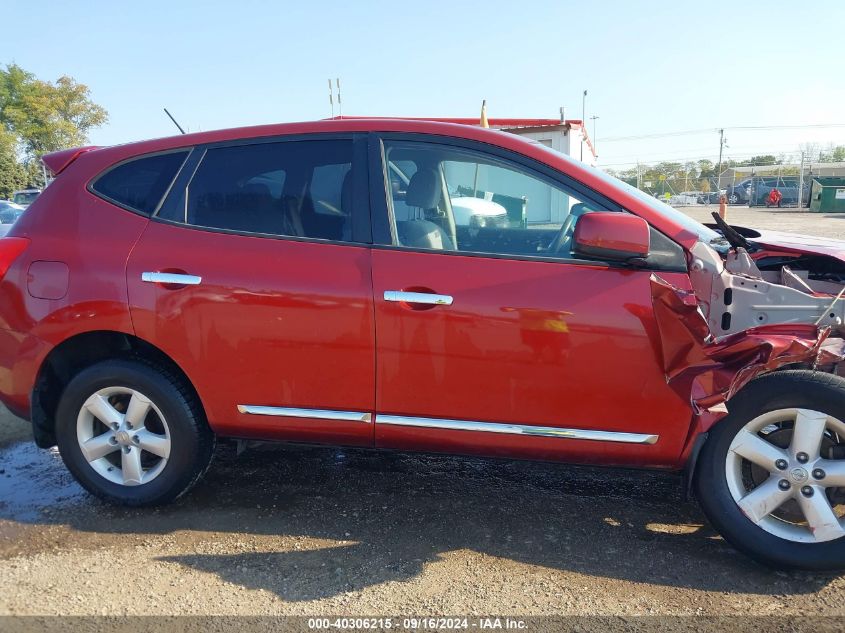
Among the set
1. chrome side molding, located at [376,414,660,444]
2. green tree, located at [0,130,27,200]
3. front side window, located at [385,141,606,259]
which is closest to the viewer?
chrome side molding, located at [376,414,660,444]

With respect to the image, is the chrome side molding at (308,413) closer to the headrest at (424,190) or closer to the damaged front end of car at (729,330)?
the headrest at (424,190)

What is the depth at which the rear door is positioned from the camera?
2.94m

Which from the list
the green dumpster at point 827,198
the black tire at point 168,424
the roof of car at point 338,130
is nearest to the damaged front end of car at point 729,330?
the roof of car at point 338,130

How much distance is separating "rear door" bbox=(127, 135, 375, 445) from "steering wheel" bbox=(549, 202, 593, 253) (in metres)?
0.84

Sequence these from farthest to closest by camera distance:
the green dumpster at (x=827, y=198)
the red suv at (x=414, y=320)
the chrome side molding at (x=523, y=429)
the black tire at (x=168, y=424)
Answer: the green dumpster at (x=827, y=198) < the black tire at (x=168, y=424) < the chrome side molding at (x=523, y=429) < the red suv at (x=414, y=320)

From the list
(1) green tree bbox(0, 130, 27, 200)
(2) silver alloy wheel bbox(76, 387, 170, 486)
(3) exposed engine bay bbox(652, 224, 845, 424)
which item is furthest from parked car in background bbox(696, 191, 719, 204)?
(1) green tree bbox(0, 130, 27, 200)

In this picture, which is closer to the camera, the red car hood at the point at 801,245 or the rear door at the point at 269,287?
the rear door at the point at 269,287

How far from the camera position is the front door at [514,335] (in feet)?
9.02

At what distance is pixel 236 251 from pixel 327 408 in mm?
853

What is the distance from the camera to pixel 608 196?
2.90 meters

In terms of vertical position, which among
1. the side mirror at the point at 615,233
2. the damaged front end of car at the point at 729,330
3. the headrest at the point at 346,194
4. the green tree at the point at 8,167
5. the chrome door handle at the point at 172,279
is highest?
the green tree at the point at 8,167

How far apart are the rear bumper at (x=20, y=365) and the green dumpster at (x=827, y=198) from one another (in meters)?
35.4

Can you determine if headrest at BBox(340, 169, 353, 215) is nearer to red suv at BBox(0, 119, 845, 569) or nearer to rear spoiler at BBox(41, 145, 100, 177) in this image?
red suv at BBox(0, 119, 845, 569)

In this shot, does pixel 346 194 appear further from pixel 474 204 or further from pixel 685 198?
pixel 685 198
